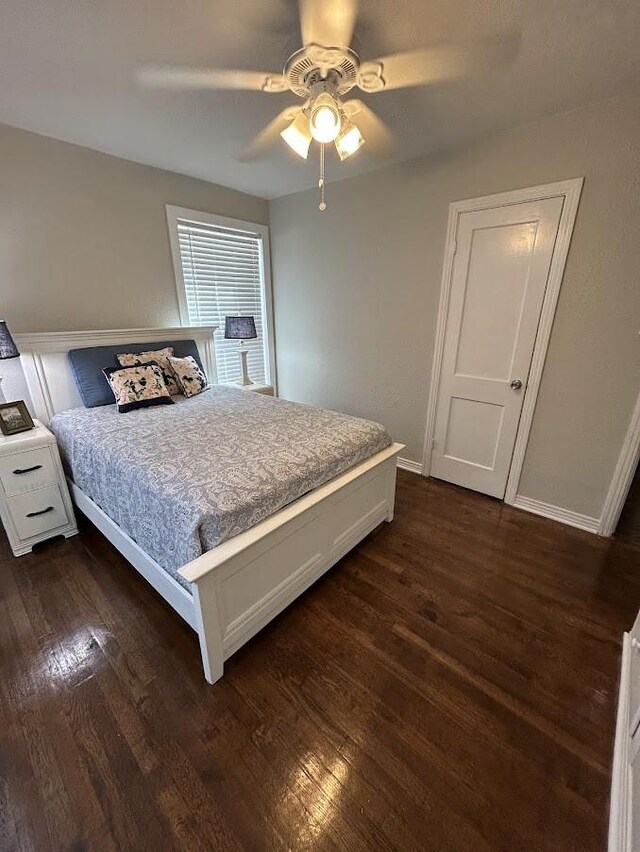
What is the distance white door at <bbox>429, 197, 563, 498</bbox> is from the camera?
2.20m

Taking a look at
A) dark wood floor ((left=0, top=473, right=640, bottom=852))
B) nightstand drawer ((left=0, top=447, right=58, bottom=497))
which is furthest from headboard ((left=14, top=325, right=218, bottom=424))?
dark wood floor ((left=0, top=473, right=640, bottom=852))

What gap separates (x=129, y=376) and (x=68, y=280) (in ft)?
2.77

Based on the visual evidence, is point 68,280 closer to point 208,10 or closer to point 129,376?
point 129,376

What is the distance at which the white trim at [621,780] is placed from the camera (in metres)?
0.91

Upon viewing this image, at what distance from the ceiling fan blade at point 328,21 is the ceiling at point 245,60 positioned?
0.19ft

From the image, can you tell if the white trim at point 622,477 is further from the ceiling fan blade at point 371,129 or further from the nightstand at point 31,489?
the nightstand at point 31,489

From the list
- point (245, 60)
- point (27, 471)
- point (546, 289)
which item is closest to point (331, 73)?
point (245, 60)

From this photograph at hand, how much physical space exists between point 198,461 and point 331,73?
1716mm

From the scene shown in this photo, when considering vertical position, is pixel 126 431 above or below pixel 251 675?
above

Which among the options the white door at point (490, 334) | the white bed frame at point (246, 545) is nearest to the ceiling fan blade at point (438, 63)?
the white door at point (490, 334)

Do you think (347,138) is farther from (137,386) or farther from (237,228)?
(237,228)

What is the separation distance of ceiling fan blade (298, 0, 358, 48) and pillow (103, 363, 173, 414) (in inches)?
79.7

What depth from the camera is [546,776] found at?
1097 mm

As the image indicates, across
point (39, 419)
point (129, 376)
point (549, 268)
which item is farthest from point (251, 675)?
point (549, 268)
